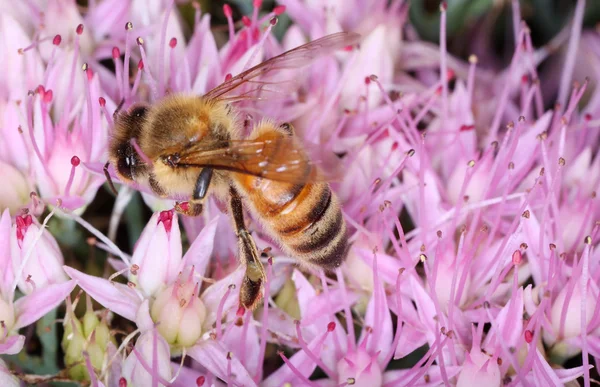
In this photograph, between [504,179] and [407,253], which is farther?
[504,179]

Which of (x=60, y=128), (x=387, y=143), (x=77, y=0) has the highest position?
(x=77, y=0)

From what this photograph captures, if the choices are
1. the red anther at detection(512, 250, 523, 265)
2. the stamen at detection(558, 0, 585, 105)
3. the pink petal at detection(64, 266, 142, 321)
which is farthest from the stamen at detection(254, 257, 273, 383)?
the stamen at detection(558, 0, 585, 105)

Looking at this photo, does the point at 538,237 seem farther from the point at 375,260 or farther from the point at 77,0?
the point at 77,0

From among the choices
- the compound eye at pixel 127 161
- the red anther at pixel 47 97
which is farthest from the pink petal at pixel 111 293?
the red anther at pixel 47 97

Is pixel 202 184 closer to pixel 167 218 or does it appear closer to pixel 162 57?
pixel 167 218

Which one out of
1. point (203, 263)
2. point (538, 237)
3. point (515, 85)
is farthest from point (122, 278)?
point (515, 85)

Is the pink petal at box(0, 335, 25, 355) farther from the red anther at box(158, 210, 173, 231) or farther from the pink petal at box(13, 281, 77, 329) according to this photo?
the red anther at box(158, 210, 173, 231)
